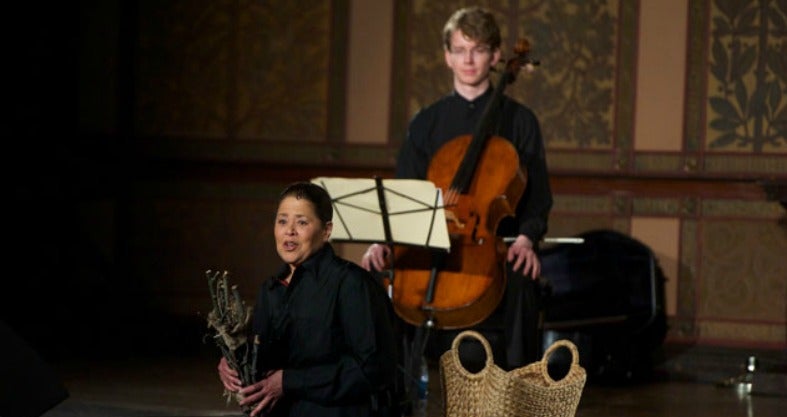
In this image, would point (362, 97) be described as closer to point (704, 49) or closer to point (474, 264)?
point (704, 49)

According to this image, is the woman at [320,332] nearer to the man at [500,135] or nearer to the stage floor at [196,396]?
Answer: the man at [500,135]

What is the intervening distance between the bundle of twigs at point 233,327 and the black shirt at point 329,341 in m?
0.08

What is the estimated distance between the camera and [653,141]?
23.7ft

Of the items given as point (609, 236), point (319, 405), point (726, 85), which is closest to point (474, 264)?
point (319, 405)

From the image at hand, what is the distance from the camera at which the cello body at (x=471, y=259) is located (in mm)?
4645

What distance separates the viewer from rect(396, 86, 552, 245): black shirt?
15.9 ft

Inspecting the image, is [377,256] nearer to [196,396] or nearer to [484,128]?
[484,128]

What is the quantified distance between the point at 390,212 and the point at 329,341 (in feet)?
4.23

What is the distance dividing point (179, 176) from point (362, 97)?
1.05 m

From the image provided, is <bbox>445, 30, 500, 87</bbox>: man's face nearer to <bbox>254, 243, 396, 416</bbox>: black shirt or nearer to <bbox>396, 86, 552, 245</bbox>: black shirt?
<bbox>396, 86, 552, 245</bbox>: black shirt

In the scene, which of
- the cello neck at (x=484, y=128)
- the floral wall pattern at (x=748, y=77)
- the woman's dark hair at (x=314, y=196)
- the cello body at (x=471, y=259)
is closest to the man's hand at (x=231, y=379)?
the woman's dark hair at (x=314, y=196)

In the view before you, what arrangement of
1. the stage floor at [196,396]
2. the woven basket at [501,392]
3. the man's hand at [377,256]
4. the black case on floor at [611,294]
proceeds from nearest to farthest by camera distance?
the woven basket at [501,392] → the man's hand at [377,256] → the stage floor at [196,396] → the black case on floor at [611,294]

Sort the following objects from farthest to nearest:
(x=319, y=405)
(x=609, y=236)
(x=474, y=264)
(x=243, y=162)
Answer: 1. (x=243, y=162)
2. (x=609, y=236)
3. (x=474, y=264)
4. (x=319, y=405)

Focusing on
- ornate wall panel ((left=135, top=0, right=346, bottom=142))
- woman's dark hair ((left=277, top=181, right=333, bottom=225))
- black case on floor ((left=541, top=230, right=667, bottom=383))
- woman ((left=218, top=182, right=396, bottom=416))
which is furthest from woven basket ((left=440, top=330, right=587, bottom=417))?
ornate wall panel ((left=135, top=0, right=346, bottom=142))
